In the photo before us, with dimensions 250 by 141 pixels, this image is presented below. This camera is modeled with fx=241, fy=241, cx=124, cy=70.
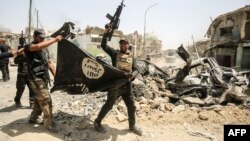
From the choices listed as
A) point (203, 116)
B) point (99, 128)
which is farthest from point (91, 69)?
point (203, 116)

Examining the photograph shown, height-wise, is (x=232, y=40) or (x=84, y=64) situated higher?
(x=232, y=40)

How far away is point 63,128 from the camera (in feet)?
16.1

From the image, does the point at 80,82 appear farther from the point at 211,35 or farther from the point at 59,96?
the point at 211,35

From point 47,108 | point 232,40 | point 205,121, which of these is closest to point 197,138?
point 205,121

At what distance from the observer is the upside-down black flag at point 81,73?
4.59 m

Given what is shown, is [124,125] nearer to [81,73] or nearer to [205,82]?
[81,73]

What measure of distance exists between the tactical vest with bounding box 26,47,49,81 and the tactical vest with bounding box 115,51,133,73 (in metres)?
1.42

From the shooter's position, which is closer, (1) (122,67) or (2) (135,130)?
(1) (122,67)

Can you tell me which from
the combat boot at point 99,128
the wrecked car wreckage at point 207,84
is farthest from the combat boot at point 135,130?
the wrecked car wreckage at point 207,84

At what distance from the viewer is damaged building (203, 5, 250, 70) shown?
18.9m

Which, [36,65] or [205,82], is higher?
[36,65]

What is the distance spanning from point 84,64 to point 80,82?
0.38 m

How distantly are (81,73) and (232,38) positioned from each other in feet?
62.5

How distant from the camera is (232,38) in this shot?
20.7 meters
